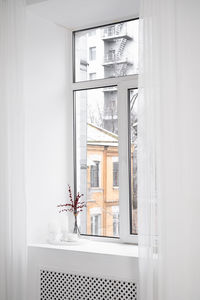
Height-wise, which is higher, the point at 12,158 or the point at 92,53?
the point at 92,53

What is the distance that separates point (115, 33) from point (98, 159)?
97 cm

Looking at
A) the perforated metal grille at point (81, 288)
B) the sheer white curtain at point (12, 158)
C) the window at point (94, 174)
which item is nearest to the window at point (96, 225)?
the window at point (94, 174)

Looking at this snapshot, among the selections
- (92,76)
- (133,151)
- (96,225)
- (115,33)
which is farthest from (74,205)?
(115,33)

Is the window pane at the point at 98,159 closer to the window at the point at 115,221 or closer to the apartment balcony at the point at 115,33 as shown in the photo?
the window at the point at 115,221

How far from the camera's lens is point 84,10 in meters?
2.92

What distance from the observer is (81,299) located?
2631 millimetres

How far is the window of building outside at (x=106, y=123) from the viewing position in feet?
9.86

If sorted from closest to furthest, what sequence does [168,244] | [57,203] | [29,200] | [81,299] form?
[168,244] < [81,299] < [29,200] < [57,203]

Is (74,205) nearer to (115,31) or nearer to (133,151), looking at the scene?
(133,151)

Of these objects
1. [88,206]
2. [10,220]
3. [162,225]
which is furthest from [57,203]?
[162,225]

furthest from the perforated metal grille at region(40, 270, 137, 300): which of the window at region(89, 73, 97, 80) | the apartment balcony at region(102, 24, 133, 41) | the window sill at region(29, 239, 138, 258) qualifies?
the apartment balcony at region(102, 24, 133, 41)

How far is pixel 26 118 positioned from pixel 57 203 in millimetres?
701

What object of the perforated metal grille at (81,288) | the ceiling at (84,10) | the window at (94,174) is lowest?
the perforated metal grille at (81,288)

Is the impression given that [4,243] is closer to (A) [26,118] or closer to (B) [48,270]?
(B) [48,270]
